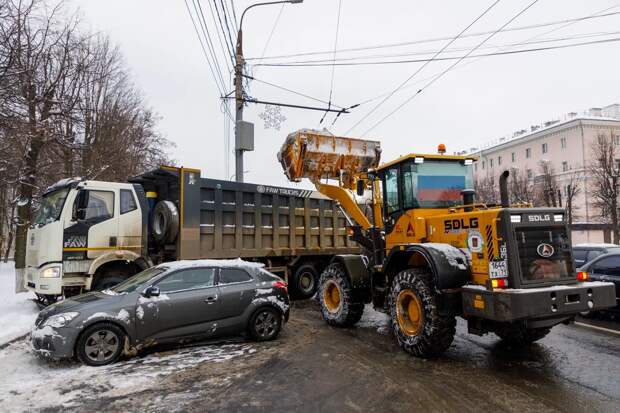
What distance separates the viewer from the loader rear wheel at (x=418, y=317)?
6.00 m

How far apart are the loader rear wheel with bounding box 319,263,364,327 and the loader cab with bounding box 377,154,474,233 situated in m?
1.60

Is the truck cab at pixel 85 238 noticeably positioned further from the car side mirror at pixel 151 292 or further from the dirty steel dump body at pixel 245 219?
the car side mirror at pixel 151 292

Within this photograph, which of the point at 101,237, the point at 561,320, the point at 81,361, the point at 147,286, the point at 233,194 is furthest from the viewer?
the point at 233,194

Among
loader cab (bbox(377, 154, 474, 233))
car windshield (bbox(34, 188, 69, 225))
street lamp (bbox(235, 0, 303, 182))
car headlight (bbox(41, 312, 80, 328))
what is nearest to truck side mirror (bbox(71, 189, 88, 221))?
car windshield (bbox(34, 188, 69, 225))

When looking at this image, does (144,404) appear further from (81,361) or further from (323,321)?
(323,321)

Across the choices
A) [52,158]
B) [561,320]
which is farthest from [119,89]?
[561,320]

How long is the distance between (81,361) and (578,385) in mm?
6307

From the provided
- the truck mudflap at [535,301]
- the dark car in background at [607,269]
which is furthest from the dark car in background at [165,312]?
the dark car in background at [607,269]

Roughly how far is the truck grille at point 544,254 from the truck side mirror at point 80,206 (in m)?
7.81

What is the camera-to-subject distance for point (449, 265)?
5969 millimetres

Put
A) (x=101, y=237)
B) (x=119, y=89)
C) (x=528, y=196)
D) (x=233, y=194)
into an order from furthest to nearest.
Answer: (x=528, y=196), (x=119, y=89), (x=233, y=194), (x=101, y=237)

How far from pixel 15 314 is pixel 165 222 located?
351 centimetres

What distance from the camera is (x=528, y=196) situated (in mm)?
36656

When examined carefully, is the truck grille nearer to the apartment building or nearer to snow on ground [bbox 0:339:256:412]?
snow on ground [bbox 0:339:256:412]
